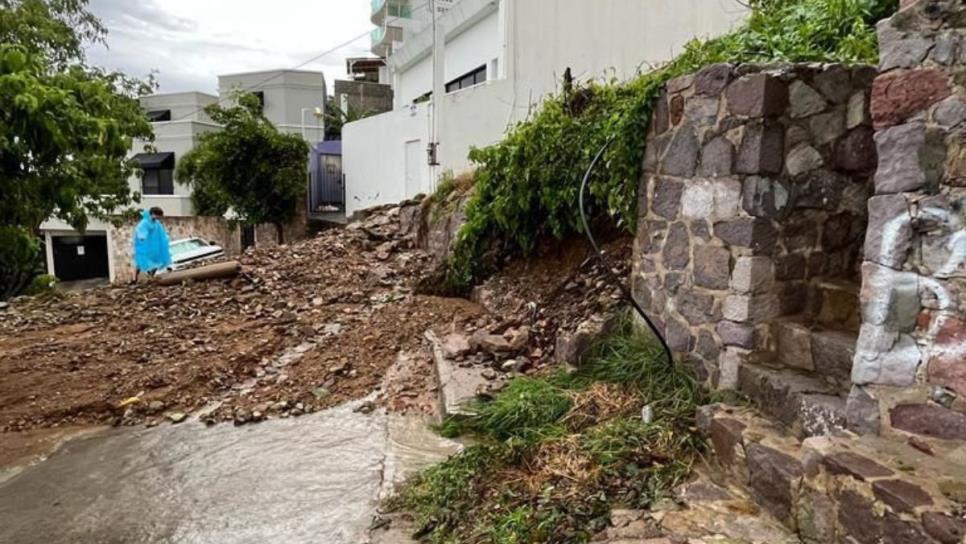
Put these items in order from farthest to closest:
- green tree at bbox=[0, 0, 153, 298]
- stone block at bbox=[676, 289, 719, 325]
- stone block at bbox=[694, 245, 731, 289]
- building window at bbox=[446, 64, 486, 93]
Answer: building window at bbox=[446, 64, 486, 93] < green tree at bbox=[0, 0, 153, 298] < stone block at bbox=[676, 289, 719, 325] < stone block at bbox=[694, 245, 731, 289]

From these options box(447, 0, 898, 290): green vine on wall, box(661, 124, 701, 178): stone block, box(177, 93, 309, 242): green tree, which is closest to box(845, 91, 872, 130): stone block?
box(447, 0, 898, 290): green vine on wall

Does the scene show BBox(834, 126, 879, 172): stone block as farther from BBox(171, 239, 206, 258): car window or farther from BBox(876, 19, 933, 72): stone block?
BBox(171, 239, 206, 258): car window

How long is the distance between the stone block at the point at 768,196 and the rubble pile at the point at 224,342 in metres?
3.17

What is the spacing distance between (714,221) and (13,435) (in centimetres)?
542

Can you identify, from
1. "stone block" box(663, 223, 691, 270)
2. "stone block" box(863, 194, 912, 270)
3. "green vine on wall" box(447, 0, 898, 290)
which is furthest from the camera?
"green vine on wall" box(447, 0, 898, 290)

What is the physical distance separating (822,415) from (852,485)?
0.63 m

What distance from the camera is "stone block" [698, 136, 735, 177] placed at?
323cm

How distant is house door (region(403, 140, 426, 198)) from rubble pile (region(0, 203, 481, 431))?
2.75m

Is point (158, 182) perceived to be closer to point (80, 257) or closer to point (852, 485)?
point (80, 257)

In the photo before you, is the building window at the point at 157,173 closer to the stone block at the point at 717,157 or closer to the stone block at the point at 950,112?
the stone block at the point at 717,157

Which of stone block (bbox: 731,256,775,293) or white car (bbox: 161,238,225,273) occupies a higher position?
stone block (bbox: 731,256,775,293)

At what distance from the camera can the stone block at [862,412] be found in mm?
2268

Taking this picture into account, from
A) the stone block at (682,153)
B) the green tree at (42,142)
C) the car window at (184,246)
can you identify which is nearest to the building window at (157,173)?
the car window at (184,246)

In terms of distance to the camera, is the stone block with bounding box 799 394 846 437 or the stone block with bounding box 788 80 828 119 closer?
the stone block with bounding box 799 394 846 437
